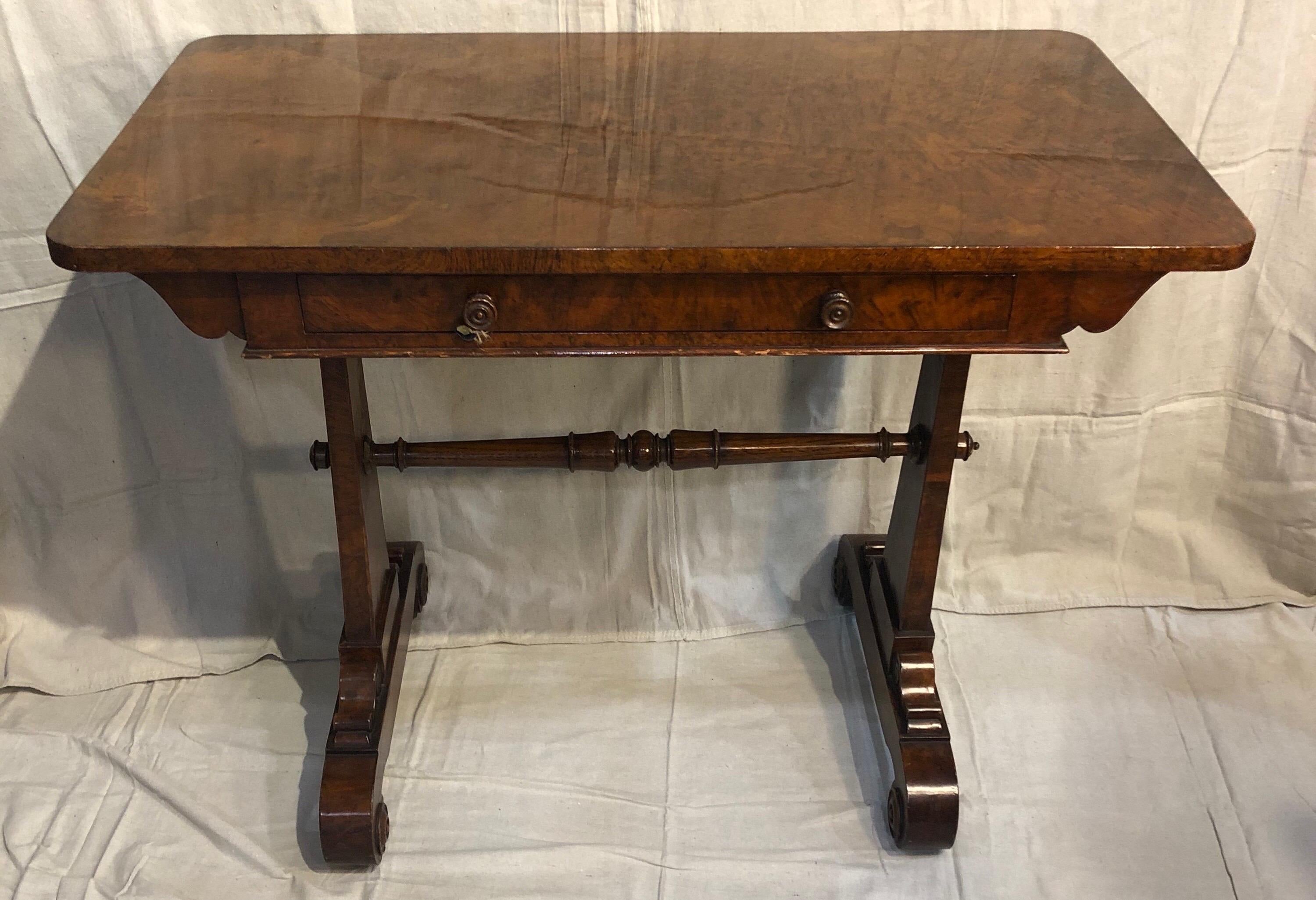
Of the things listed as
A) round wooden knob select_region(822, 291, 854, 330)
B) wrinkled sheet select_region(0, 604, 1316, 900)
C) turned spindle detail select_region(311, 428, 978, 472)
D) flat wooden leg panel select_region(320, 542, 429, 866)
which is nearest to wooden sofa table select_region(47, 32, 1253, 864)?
round wooden knob select_region(822, 291, 854, 330)

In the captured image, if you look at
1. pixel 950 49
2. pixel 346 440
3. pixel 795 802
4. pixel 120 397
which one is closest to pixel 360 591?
pixel 346 440

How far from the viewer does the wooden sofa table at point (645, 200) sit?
102cm

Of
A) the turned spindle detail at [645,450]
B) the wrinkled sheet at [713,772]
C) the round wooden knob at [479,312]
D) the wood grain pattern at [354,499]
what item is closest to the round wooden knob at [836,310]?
the round wooden knob at [479,312]

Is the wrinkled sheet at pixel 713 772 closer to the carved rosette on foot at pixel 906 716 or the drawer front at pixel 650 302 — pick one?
the carved rosette on foot at pixel 906 716

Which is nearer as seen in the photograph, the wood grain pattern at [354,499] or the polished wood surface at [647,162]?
the polished wood surface at [647,162]

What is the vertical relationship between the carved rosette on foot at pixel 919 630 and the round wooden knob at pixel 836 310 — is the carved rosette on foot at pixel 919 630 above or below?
below

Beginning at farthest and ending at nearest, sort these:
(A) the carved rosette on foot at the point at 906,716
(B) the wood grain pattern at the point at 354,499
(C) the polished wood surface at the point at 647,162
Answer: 1. (A) the carved rosette on foot at the point at 906,716
2. (B) the wood grain pattern at the point at 354,499
3. (C) the polished wood surface at the point at 647,162

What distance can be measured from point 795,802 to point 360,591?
0.67m

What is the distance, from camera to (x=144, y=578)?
1.85 meters

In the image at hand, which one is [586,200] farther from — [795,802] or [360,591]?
[795,802]

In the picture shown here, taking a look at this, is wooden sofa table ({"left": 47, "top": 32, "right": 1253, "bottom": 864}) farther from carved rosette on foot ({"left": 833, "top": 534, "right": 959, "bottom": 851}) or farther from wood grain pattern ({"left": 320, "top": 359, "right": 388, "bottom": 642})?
carved rosette on foot ({"left": 833, "top": 534, "right": 959, "bottom": 851})

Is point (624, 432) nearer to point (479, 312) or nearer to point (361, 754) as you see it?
point (361, 754)

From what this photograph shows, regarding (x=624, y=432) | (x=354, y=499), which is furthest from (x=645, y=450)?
(x=354, y=499)

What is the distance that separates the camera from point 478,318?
107 centimetres
